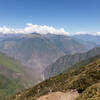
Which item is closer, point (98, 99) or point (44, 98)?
point (98, 99)

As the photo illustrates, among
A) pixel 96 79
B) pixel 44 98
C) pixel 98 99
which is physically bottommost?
pixel 44 98

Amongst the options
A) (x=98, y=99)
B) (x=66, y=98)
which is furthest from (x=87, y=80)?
(x=98, y=99)

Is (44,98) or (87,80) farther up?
(87,80)

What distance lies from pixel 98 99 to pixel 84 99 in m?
5.58

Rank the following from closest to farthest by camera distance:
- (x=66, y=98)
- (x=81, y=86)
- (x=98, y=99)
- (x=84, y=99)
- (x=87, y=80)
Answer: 1. (x=98, y=99)
2. (x=84, y=99)
3. (x=66, y=98)
4. (x=81, y=86)
5. (x=87, y=80)

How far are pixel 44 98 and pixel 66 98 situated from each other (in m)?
9.68

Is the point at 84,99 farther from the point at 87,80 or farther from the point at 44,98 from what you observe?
the point at 87,80

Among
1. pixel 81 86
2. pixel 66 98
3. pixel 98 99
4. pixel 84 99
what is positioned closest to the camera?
pixel 98 99

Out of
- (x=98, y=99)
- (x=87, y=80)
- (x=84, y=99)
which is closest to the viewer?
(x=98, y=99)

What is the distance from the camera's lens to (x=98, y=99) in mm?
36938

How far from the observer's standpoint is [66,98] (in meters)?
56.2

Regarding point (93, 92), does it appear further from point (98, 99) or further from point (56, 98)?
point (56, 98)

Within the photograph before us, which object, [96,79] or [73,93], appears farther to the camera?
[96,79]

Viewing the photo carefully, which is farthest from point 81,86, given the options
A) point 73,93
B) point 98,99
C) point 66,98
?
point 98,99
